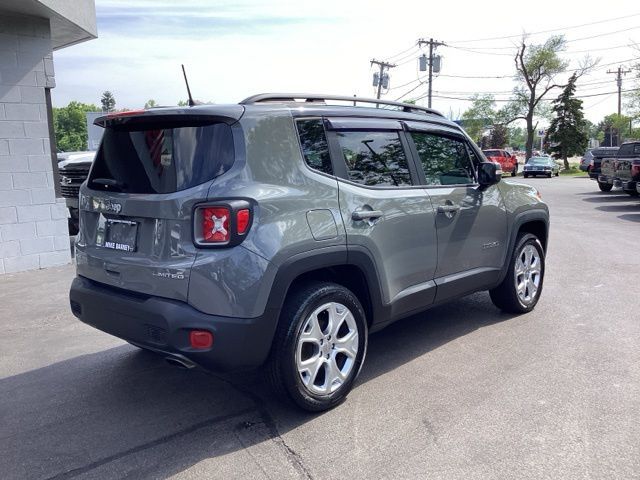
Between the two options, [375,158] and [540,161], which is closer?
[375,158]

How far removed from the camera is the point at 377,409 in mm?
3797

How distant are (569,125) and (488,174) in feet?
172

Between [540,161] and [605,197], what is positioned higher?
[540,161]

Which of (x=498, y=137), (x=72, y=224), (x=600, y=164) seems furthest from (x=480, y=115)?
(x=72, y=224)

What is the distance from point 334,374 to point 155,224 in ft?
4.79

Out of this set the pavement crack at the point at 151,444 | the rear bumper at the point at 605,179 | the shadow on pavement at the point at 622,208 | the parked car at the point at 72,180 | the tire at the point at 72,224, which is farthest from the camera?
the rear bumper at the point at 605,179

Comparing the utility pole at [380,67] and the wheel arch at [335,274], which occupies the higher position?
the utility pole at [380,67]

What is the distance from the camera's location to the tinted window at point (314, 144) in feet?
12.3

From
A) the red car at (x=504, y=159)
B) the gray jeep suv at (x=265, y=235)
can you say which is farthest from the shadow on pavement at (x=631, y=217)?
the red car at (x=504, y=159)

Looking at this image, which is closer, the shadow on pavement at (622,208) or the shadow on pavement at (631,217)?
the shadow on pavement at (631,217)

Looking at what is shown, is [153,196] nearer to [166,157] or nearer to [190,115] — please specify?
[166,157]

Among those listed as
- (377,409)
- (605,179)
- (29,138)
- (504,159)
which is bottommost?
(377,409)

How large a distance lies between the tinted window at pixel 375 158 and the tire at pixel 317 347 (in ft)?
2.80

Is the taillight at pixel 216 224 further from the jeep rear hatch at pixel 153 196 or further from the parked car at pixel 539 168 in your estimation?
the parked car at pixel 539 168
